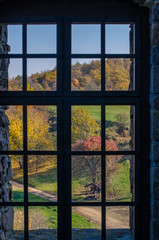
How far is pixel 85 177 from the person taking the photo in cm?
1193

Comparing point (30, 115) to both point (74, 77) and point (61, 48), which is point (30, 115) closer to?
point (74, 77)

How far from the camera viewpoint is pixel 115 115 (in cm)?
1184

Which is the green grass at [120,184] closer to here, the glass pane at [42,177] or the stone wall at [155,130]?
the glass pane at [42,177]

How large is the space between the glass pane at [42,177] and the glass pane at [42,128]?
99cm

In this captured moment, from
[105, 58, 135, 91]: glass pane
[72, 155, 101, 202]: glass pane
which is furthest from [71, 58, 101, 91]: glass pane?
[72, 155, 101, 202]: glass pane

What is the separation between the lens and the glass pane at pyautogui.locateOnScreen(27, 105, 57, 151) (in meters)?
11.0

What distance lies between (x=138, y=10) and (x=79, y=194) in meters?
10.7

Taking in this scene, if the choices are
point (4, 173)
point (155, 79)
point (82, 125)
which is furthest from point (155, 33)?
point (82, 125)

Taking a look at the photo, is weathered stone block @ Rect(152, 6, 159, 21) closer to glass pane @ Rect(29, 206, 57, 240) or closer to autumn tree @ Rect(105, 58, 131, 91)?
autumn tree @ Rect(105, 58, 131, 91)

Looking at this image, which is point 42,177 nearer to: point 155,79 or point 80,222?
point 80,222

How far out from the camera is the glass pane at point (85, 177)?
10.8 m

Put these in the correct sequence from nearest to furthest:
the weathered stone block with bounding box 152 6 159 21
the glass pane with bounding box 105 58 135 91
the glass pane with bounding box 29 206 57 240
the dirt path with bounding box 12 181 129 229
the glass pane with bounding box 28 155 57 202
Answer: the weathered stone block with bounding box 152 6 159 21 → the glass pane with bounding box 105 58 135 91 → the dirt path with bounding box 12 181 129 229 → the glass pane with bounding box 28 155 57 202 → the glass pane with bounding box 29 206 57 240

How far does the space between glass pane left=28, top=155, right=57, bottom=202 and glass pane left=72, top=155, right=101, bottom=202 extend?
3.92 ft

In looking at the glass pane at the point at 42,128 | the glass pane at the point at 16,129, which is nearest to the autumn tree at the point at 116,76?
the glass pane at the point at 42,128
